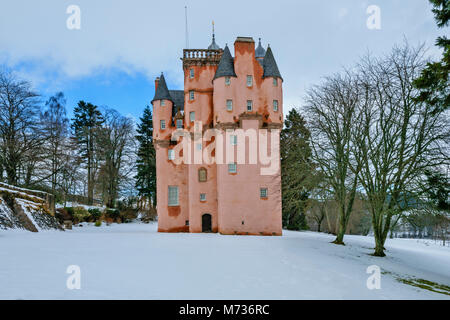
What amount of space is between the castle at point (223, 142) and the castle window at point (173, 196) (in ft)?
0.34

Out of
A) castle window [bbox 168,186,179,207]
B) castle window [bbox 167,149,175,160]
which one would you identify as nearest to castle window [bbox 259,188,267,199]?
castle window [bbox 168,186,179,207]

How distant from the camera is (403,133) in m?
16.8

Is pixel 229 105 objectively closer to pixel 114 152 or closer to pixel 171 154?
pixel 171 154

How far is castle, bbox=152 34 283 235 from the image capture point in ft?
88.0

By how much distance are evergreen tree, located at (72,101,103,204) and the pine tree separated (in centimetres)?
678

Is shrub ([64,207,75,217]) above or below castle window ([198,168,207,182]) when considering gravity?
below

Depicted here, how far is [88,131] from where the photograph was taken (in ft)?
145

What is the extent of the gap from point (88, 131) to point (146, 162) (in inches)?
380

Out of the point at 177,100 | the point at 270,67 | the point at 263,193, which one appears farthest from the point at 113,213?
the point at 270,67

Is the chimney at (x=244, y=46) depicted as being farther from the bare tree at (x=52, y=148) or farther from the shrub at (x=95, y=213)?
the shrub at (x=95, y=213)

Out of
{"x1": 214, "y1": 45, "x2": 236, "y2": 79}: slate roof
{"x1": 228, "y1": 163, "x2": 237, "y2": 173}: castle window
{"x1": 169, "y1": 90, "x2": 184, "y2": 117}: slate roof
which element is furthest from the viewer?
{"x1": 169, "y1": 90, "x2": 184, "y2": 117}: slate roof

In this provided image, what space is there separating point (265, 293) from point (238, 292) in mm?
782

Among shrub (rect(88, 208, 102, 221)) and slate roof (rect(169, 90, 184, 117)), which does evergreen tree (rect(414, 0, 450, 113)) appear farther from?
shrub (rect(88, 208, 102, 221))

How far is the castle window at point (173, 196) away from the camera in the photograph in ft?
101
